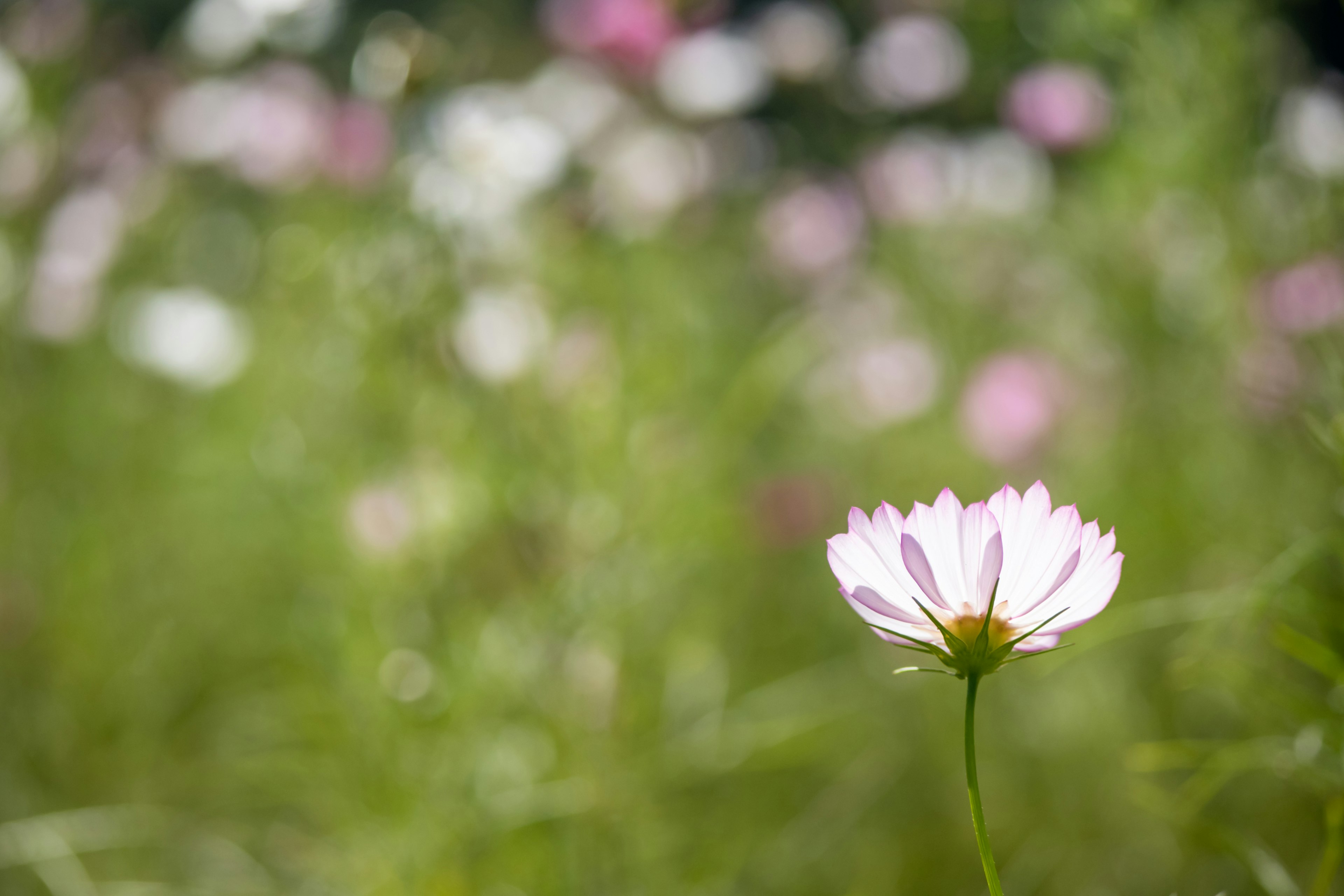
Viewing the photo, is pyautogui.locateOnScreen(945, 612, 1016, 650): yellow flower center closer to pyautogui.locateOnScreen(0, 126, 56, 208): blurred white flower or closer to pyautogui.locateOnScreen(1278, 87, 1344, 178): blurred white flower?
pyautogui.locateOnScreen(1278, 87, 1344, 178): blurred white flower

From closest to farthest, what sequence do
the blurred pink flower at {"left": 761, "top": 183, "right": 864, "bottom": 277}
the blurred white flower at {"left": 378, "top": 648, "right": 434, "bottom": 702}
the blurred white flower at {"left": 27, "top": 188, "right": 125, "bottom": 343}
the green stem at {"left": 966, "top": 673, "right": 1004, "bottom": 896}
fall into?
the green stem at {"left": 966, "top": 673, "right": 1004, "bottom": 896}, the blurred white flower at {"left": 378, "top": 648, "right": 434, "bottom": 702}, the blurred white flower at {"left": 27, "top": 188, "right": 125, "bottom": 343}, the blurred pink flower at {"left": 761, "top": 183, "right": 864, "bottom": 277}

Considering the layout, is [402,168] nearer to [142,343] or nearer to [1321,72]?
[142,343]

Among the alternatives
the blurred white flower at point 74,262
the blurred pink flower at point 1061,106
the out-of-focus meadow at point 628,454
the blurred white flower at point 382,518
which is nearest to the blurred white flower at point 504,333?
the out-of-focus meadow at point 628,454

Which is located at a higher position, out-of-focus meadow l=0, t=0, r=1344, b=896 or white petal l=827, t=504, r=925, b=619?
white petal l=827, t=504, r=925, b=619

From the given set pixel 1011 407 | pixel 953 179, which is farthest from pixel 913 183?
pixel 1011 407

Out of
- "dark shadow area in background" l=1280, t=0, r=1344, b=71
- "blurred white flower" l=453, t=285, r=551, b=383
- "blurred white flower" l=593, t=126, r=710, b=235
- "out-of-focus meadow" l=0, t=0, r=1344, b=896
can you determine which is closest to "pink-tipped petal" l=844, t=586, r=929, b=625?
"out-of-focus meadow" l=0, t=0, r=1344, b=896

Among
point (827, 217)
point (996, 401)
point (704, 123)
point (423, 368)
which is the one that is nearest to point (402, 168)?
point (423, 368)

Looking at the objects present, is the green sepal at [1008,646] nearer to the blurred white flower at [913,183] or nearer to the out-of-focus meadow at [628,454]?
the out-of-focus meadow at [628,454]
